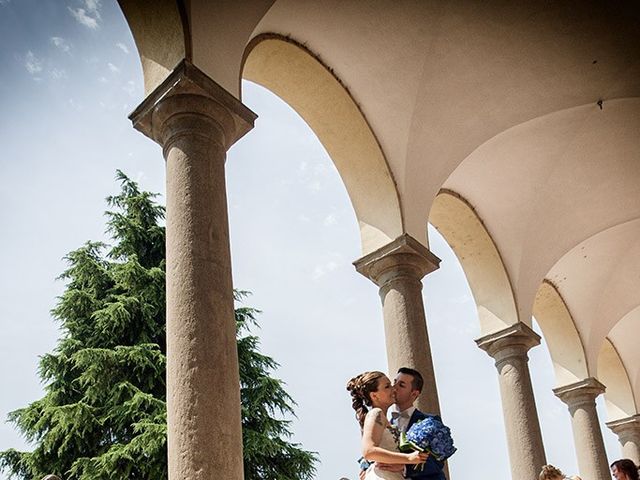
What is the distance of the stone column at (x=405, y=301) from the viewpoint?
9219mm

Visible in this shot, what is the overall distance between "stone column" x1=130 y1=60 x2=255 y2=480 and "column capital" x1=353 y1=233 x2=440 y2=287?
12.2 ft

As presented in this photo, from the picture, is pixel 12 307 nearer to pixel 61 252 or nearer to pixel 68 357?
pixel 68 357

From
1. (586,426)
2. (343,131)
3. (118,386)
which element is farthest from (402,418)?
(118,386)

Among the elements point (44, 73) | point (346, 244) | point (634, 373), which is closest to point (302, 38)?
point (44, 73)

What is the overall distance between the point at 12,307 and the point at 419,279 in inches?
383

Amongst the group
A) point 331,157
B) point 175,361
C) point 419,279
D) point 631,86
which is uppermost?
point 631,86

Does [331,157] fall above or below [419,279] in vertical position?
above

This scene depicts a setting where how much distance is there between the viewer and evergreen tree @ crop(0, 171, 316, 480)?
1675 centimetres

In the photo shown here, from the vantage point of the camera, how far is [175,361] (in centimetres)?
547

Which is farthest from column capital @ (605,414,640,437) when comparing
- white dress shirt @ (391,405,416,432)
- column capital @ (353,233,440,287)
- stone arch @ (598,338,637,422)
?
white dress shirt @ (391,405,416,432)

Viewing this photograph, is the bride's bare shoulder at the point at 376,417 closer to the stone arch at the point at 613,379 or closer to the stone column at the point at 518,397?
the stone column at the point at 518,397

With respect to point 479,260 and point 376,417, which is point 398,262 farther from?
point 376,417

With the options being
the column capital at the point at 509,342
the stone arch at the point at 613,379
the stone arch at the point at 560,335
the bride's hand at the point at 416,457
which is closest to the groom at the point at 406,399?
the bride's hand at the point at 416,457

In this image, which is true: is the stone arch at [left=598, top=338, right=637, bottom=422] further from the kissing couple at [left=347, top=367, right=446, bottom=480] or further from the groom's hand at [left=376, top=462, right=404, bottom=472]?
the groom's hand at [left=376, top=462, right=404, bottom=472]
